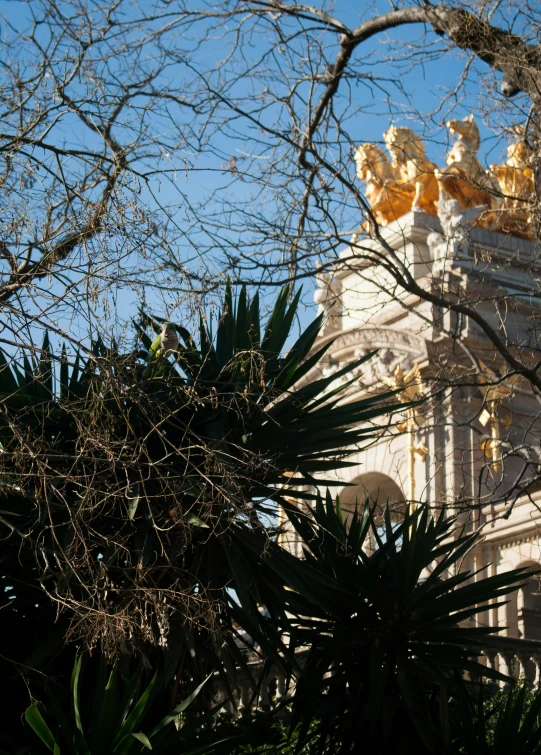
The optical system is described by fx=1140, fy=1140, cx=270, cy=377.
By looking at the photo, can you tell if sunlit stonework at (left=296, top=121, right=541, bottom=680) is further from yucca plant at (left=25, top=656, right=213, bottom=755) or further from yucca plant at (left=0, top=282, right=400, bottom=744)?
yucca plant at (left=25, top=656, right=213, bottom=755)

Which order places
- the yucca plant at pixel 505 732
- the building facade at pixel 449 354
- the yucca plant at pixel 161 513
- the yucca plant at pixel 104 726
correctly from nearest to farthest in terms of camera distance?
1. the yucca plant at pixel 104 726
2. the yucca plant at pixel 161 513
3. the yucca plant at pixel 505 732
4. the building facade at pixel 449 354

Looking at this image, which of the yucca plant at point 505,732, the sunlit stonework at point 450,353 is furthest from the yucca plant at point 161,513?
the sunlit stonework at point 450,353

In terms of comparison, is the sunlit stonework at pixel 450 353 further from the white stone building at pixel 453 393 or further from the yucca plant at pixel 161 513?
the yucca plant at pixel 161 513

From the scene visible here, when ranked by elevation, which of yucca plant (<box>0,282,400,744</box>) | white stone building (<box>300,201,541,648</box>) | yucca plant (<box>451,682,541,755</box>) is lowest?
yucca plant (<box>451,682,541,755</box>)

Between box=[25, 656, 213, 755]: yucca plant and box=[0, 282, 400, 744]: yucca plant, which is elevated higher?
box=[0, 282, 400, 744]: yucca plant

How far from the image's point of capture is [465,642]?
7219 millimetres

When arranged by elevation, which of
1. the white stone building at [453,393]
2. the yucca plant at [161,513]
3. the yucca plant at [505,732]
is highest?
the white stone building at [453,393]

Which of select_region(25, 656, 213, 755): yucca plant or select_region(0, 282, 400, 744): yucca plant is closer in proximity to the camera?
select_region(25, 656, 213, 755): yucca plant

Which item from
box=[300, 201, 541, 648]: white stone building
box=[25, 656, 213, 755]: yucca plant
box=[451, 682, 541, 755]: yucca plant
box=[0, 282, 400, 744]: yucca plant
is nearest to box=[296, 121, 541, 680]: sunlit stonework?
box=[300, 201, 541, 648]: white stone building

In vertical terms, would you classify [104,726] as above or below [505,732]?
above

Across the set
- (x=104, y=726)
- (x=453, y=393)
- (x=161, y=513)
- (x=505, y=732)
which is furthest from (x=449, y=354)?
(x=104, y=726)

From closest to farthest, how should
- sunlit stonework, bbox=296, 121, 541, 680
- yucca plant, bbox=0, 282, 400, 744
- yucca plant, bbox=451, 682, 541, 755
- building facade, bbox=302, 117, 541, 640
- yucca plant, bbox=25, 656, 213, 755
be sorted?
yucca plant, bbox=25, 656, 213, 755 → yucca plant, bbox=0, 282, 400, 744 → yucca plant, bbox=451, 682, 541, 755 → sunlit stonework, bbox=296, 121, 541, 680 → building facade, bbox=302, 117, 541, 640

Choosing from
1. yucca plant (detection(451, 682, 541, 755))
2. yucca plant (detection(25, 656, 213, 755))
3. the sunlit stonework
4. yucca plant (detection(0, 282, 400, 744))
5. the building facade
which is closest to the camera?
yucca plant (detection(25, 656, 213, 755))

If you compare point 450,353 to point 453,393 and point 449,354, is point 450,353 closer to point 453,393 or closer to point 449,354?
point 449,354
